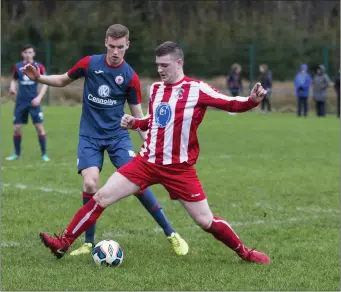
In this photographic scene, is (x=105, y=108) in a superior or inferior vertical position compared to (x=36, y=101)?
superior

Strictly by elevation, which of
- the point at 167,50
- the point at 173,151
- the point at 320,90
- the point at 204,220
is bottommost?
the point at 320,90

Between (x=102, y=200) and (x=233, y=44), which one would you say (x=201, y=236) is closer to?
(x=102, y=200)

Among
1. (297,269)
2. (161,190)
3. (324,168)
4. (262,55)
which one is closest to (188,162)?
(297,269)

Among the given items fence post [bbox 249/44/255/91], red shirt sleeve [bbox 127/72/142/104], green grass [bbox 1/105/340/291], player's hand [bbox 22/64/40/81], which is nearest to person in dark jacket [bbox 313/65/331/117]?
fence post [bbox 249/44/255/91]

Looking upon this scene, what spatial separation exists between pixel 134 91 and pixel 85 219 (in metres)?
1.36

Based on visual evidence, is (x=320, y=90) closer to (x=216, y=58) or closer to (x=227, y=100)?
(x=216, y=58)

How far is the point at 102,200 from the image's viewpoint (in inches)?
252

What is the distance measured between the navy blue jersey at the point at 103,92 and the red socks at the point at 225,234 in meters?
1.34

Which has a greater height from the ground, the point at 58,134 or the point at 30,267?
the point at 30,267

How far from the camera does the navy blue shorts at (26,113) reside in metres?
13.9

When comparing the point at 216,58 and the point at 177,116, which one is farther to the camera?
the point at 216,58

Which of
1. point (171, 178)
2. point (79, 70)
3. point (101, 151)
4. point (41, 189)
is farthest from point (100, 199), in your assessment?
point (41, 189)

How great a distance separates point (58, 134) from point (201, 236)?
39.2ft

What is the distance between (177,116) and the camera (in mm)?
6316
